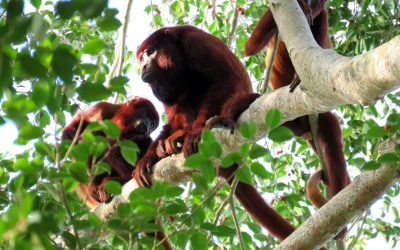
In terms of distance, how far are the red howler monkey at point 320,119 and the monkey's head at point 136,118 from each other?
4.57 feet

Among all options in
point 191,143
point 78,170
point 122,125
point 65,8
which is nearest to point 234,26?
point 122,125

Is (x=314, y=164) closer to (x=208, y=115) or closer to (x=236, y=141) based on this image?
(x=208, y=115)

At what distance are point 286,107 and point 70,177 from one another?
1.13 metres

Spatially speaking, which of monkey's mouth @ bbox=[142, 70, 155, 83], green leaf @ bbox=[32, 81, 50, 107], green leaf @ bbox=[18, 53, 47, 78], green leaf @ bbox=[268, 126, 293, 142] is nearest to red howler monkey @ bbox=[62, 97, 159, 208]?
monkey's mouth @ bbox=[142, 70, 155, 83]

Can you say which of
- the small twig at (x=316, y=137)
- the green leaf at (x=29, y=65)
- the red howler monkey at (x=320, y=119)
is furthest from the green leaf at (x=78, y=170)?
the small twig at (x=316, y=137)

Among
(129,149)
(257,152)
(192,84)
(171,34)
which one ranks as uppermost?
(171,34)

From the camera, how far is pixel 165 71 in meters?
4.59

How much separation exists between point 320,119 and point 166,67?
1241mm

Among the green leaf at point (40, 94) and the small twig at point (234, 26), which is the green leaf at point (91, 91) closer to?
the green leaf at point (40, 94)

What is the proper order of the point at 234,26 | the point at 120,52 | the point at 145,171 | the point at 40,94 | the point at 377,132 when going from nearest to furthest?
the point at 40,94 < the point at 377,132 < the point at 145,171 < the point at 120,52 < the point at 234,26

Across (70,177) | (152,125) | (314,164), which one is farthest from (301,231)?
(152,125)

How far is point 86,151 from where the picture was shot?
195cm

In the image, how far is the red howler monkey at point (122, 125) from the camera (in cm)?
486

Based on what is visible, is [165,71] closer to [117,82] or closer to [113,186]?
[113,186]
